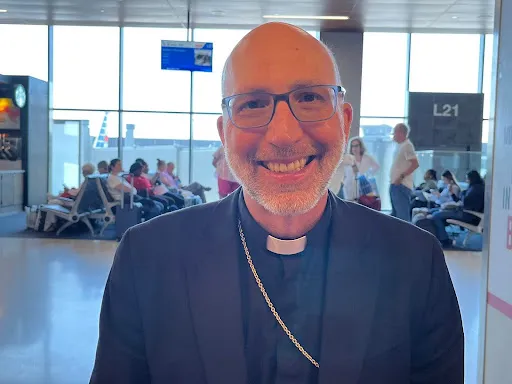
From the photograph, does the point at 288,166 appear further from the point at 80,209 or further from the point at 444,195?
the point at 444,195

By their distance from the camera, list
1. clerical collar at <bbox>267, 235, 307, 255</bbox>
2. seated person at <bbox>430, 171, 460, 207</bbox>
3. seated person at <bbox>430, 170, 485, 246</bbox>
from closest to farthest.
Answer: clerical collar at <bbox>267, 235, 307, 255</bbox>, seated person at <bbox>430, 170, 485, 246</bbox>, seated person at <bbox>430, 171, 460, 207</bbox>

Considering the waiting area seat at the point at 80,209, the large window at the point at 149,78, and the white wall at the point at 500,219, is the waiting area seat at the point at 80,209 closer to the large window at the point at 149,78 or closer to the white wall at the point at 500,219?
the large window at the point at 149,78

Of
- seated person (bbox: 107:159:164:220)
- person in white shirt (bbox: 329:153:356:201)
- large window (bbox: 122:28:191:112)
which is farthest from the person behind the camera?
large window (bbox: 122:28:191:112)

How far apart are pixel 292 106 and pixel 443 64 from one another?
12.7m

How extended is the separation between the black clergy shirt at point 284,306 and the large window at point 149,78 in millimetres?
11741

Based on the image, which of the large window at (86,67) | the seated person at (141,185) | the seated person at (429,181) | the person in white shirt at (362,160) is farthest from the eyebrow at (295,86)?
the large window at (86,67)

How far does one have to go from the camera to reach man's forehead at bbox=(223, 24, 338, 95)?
3.42 ft

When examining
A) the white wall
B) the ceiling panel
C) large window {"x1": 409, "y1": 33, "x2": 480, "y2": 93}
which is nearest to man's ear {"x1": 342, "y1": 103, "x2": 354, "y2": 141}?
the white wall

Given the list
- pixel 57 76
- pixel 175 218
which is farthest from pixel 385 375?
pixel 57 76

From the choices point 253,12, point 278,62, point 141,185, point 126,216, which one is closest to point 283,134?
point 278,62

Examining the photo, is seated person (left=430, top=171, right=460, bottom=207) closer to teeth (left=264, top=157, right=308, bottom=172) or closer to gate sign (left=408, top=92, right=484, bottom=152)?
gate sign (left=408, top=92, right=484, bottom=152)

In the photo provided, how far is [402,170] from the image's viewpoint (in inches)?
278

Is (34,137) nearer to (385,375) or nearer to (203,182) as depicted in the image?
(203,182)

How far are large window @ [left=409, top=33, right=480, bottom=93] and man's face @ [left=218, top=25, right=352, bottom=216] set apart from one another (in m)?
12.3
